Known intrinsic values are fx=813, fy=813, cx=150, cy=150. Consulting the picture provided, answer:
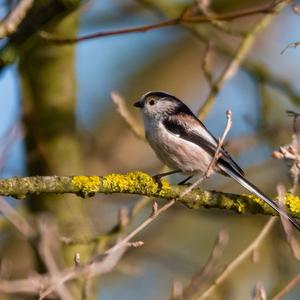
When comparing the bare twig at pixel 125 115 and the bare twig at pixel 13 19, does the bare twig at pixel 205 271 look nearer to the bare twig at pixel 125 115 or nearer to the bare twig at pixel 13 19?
the bare twig at pixel 125 115

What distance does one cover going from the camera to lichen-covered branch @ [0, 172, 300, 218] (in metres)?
3.51

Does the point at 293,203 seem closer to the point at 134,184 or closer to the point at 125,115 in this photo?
the point at 134,184

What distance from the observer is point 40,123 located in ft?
20.2

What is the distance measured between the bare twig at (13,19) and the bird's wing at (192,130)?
1204mm

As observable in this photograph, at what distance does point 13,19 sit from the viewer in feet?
13.9

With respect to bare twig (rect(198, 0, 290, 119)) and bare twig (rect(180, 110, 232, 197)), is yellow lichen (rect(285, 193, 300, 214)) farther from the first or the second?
bare twig (rect(198, 0, 290, 119))

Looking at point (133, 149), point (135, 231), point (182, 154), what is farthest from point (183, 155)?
point (133, 149)

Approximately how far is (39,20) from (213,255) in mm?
1592

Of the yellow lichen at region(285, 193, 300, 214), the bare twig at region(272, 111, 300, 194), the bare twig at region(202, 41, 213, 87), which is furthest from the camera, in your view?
the bare twig at region(202, 41, 213, 87)

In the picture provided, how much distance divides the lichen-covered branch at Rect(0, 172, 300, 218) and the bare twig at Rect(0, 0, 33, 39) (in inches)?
40.6

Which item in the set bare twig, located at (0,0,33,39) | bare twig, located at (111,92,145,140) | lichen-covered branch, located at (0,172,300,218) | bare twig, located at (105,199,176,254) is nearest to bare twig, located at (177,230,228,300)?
lichen-covered branch, located at (0,172,300,218)

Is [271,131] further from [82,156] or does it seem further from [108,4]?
[108,4]

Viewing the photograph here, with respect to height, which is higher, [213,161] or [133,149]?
[213,161]

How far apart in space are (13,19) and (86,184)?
1129mm
